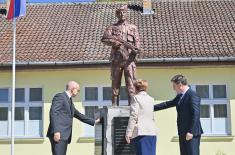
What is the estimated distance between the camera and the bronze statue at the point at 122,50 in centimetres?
829

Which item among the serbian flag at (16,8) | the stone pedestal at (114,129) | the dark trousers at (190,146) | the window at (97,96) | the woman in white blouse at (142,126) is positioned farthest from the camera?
the window at (97,96)

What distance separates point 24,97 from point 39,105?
2.13 feet

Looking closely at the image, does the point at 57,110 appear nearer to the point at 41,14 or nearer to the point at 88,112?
the point at 88,112

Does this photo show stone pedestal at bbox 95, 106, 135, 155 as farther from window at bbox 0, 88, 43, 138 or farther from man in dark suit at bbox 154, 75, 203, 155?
window at bbox 0, 88, 43, 138

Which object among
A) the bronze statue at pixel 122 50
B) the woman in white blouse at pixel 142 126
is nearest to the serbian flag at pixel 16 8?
the bronze statue at pixel 122 50

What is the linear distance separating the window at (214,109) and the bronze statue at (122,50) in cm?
816

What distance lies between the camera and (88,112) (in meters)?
16.3

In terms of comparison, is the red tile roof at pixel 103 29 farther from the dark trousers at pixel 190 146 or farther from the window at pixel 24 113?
the dark trousers at pixel 190 146

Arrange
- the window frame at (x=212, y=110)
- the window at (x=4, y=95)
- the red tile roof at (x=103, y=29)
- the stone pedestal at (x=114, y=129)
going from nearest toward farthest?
the stone pedestal at (x=114, y=129)
the window frame at (x=212, y=110)
the red tile roof at (x=103, y=29)
the window at (x=4, y=95)

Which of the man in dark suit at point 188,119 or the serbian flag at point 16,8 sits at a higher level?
the serbian flag at point 16,8

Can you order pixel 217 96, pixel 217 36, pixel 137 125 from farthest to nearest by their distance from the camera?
pixel 217 36 < pixel 217 96 < pixel 137 125

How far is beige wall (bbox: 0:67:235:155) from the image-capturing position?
15805 millimetres

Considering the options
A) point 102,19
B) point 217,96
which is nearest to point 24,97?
point 102,19

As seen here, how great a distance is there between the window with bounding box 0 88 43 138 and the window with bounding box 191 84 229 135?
553 centimetres
